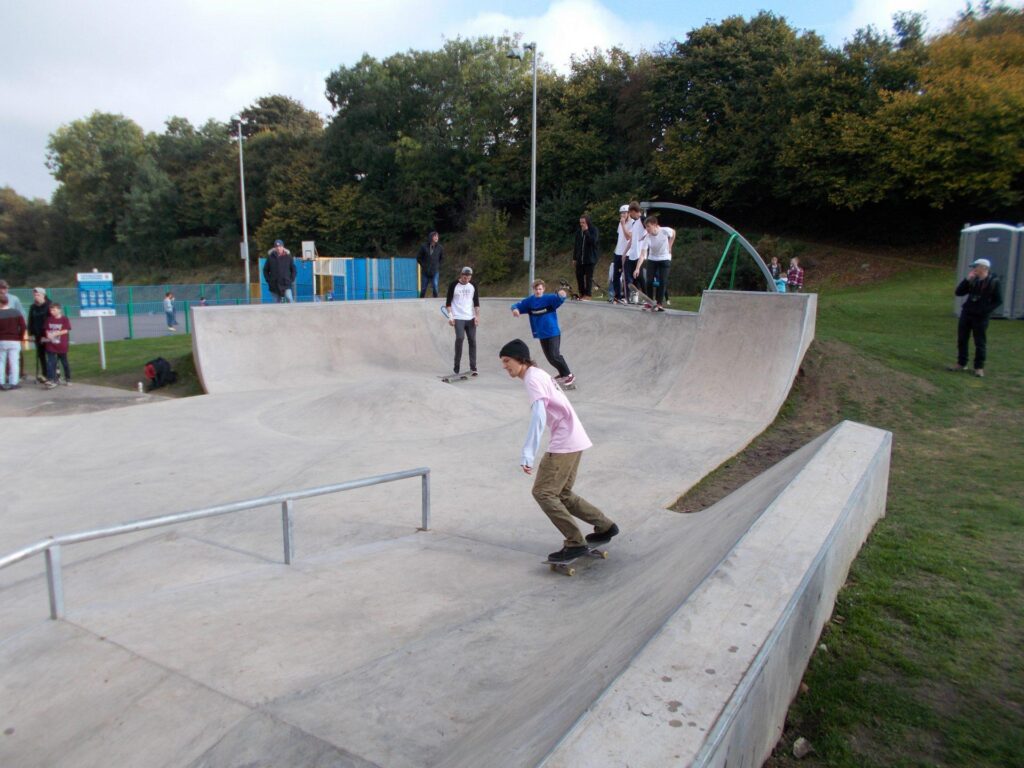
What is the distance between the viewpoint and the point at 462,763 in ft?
7.88

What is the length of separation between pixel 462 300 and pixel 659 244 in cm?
345

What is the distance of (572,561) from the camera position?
5141 mm

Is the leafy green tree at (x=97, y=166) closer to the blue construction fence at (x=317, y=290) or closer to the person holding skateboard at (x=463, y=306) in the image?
the blue construction fence at (x=317, y=290)

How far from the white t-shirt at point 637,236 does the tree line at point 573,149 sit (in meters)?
19.1

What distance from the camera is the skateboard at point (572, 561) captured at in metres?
5.04

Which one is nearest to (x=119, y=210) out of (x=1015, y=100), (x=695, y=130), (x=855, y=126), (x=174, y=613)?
(x=695, y=130)

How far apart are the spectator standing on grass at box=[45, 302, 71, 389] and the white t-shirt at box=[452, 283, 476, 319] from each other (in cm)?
662

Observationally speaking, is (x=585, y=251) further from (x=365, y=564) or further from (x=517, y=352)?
(x=365, y=564)


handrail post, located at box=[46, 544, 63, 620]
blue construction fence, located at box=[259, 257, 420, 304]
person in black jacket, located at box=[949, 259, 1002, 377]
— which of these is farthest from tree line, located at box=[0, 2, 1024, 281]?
handrail post, located at box=[46, 544, 63, 620]

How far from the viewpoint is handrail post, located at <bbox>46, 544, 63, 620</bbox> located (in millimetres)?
3756

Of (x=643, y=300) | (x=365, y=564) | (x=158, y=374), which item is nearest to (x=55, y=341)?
(x=158, y=374)

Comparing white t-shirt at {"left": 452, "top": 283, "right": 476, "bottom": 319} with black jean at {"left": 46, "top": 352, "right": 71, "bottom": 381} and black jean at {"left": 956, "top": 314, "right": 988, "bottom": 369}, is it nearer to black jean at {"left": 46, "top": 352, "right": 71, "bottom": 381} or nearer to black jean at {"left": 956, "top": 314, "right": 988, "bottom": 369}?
black jean at {"left": 46, "top": 352, "right": 71, "bottom": 381}

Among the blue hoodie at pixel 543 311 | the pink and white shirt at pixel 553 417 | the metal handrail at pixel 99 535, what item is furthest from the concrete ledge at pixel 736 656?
the blue hoodie at pixel 543 311

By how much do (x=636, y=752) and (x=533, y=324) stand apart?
8.84 metres
